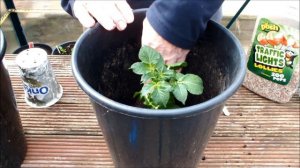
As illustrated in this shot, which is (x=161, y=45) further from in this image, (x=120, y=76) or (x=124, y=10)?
(x=120, y=76)

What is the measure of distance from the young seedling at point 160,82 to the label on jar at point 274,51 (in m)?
0.57

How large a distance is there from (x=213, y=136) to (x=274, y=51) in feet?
1.20

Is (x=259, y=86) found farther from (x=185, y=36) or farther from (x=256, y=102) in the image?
(x=185, y=36)

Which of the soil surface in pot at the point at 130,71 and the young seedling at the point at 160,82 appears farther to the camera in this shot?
the soil surface in pot at the point at 130,71

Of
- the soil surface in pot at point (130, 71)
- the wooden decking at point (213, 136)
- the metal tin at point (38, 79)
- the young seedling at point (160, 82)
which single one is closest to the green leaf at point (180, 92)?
the young seedling at point (160, 82)

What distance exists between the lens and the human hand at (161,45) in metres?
0.76

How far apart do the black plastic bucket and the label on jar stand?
31.8 inches

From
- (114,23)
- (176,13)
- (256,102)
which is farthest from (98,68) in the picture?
(256,102)

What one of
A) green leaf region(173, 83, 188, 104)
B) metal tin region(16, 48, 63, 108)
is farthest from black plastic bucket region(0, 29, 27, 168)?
green leaf region(173, 83, 188, 104)

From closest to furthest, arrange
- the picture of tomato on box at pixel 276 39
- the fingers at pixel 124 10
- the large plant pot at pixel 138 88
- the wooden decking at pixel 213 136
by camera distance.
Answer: the large plant pot at pixel 138 88 < the fingers at pixel 124 10 < the wooden decking at pixel 213 136 < the picture of tomato on box at pixel 276 39

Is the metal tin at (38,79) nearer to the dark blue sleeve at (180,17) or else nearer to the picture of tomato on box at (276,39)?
the dark blue sleeve at (180,17)

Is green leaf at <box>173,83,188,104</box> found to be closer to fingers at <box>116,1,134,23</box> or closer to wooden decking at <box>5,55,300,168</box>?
fingers at <box>116,1,134,23</box>

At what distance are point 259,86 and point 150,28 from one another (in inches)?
25.8

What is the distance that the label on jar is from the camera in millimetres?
1179
